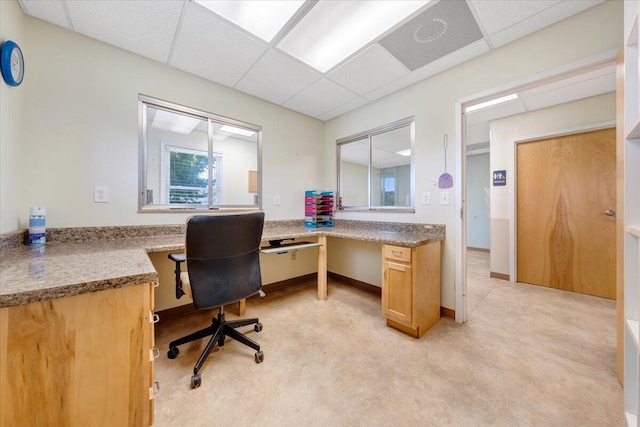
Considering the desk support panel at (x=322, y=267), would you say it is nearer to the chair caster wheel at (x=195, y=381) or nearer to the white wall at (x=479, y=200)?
the chair caster wheel at (x=195, y=381)

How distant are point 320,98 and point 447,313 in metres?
2.87

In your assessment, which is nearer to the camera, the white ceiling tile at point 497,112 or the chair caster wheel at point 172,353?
the chair caster wheel at point 172,353

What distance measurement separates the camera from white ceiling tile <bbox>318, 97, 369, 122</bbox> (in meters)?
2.93

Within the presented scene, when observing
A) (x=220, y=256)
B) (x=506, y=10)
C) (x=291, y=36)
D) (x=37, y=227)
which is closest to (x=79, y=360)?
(x=220, y=256)

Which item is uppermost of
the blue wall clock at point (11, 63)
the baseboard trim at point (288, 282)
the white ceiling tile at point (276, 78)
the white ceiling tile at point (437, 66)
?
the white ceiling tile at point (276, 78)

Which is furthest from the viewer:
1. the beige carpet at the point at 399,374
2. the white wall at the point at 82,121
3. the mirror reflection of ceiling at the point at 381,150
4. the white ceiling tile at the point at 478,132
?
the white ceiling tile at the point at 478,132

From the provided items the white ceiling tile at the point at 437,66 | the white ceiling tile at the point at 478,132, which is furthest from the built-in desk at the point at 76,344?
the white ceiling tile at the point at 478,132

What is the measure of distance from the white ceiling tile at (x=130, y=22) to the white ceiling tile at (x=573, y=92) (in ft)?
12.9

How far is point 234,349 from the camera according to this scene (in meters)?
1.76

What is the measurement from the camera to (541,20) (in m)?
1.67

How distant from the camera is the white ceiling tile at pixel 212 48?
1.70 metres

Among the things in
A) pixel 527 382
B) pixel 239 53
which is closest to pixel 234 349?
pixel 527 382

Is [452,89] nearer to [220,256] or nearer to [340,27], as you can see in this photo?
[340,27]

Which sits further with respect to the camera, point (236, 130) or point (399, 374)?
point (236, 130)
